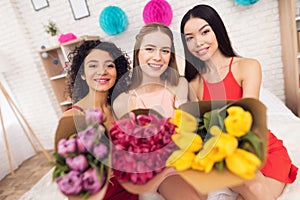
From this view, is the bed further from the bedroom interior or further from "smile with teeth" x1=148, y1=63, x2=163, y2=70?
"smile with teeth" x1=148, y1=63, x2=163, y2=70

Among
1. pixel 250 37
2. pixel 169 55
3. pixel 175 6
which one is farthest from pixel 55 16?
pixel 169 55

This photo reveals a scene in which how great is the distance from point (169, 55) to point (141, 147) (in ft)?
1.09

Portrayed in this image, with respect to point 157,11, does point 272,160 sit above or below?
below

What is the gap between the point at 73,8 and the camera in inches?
91.4

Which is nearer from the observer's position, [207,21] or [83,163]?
[83,163]

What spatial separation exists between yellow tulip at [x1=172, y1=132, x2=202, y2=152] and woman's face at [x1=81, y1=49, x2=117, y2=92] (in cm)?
34

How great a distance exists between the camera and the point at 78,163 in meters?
0.36

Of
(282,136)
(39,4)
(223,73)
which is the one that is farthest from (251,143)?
(39,4)

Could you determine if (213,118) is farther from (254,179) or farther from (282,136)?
(282,136)

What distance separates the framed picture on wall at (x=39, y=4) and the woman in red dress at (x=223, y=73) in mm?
2256

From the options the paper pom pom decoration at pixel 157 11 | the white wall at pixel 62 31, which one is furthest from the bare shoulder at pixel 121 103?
the paper pom pom decoration at pixel 157 11

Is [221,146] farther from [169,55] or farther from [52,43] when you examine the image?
[52,43]

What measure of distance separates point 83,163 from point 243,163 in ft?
0.89

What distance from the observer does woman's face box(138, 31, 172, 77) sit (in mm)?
594
